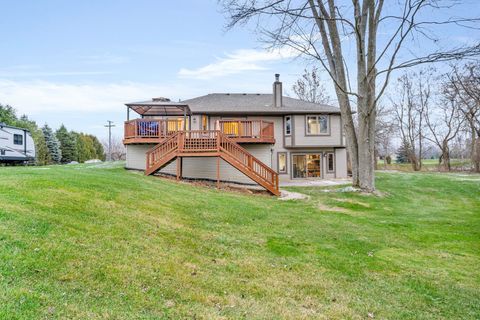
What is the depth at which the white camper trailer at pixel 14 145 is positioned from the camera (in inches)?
697

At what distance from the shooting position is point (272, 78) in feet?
69.3

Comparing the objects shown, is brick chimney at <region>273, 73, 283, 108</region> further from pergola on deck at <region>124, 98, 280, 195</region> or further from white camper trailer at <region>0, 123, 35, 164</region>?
white camper trailer at <region>0, 123, 35, 164</region>

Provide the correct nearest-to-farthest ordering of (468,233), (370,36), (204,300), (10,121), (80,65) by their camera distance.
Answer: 1. (204,300)
2. (468,233)
3. (370,36)
4. (80,65)
5. (10,121)

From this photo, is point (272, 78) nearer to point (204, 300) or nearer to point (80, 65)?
point (80, 65)

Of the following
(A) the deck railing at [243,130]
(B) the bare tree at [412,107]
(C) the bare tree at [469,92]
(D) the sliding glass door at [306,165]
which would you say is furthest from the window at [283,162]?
(B) the bare tree at [412,107]

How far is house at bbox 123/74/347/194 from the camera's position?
13555mm

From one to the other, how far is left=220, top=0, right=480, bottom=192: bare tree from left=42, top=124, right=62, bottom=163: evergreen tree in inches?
1219

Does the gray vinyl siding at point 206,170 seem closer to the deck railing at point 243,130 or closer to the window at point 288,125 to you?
the deck railing at point 243,130

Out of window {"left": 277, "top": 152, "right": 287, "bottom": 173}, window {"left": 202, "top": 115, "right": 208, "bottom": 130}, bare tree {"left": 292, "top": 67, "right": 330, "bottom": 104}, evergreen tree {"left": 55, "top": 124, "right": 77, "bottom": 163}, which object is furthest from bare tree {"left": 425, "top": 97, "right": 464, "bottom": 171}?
evergreen tree {"left": 55, "top": 124, "right": 77, "bottom": 163}

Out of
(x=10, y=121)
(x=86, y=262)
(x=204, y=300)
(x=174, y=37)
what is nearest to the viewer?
(x=204, y=300)

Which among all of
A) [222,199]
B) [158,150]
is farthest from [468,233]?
[158,150]

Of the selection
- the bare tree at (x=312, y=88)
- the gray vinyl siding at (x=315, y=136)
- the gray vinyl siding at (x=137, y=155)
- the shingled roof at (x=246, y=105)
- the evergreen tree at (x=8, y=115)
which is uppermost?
the bare tree at (x=312, y=88)

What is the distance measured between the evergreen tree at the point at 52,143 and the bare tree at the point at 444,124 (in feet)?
136

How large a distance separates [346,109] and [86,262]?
514 inches
